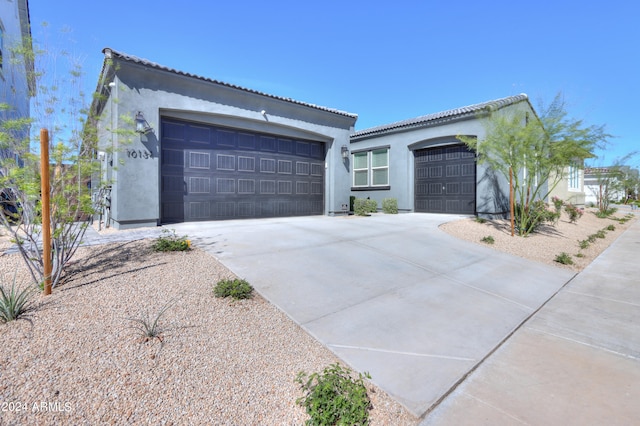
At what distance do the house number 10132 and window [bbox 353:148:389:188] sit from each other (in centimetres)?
999

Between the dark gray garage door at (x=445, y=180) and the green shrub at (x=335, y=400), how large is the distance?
11.2 m

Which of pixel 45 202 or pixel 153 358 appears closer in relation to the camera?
pixel 153 358

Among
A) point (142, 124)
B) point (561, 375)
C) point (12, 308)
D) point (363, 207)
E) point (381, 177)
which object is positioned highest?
point (142, 124)

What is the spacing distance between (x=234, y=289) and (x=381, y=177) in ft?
39.1

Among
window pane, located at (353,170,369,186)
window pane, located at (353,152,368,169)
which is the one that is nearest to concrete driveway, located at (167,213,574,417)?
window pane, located at (353,170,369,186)

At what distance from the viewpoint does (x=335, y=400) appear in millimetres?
1907

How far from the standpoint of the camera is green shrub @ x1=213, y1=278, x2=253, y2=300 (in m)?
3.43

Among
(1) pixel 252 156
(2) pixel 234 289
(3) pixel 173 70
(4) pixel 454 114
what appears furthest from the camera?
(4) pixel 454 114

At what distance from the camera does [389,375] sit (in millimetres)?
A: 2312

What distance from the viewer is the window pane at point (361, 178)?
15.0m

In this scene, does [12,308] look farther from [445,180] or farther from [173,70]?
[445,180]

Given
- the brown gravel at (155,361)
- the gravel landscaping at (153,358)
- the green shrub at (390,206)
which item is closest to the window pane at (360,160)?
the green shrub at (390,206)

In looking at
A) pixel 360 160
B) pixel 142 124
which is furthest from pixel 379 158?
pixel 142 124

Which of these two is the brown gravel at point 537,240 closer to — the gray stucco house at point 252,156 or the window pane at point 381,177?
the gray stucco house at point 252,156
